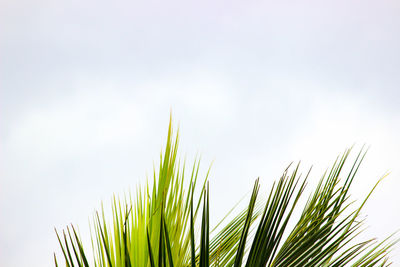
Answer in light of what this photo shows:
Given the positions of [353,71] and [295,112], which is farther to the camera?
[295,112]

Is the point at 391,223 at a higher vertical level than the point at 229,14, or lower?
lower

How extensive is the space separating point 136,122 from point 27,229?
2255mm

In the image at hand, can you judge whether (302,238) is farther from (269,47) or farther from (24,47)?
(24,47)

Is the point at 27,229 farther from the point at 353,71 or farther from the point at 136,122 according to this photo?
the point at 353,71

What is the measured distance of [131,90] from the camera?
21.8 feet

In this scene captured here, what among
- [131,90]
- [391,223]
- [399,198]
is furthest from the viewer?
[131,90]

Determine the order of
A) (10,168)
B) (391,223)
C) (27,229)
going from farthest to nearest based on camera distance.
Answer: (10,168) → (27,229) → (391,223)

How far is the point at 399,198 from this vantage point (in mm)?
4520

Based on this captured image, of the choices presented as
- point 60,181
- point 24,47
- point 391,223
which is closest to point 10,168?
point 60,181

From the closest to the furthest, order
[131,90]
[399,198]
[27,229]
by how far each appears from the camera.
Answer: [399,198] < [27,229] < [131,90]

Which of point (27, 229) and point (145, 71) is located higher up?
point (145, 71)

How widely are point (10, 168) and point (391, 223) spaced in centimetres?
513

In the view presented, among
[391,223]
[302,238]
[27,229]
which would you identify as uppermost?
[27,229]

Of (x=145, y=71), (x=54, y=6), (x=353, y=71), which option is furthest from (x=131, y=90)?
(x=353, y=71)
